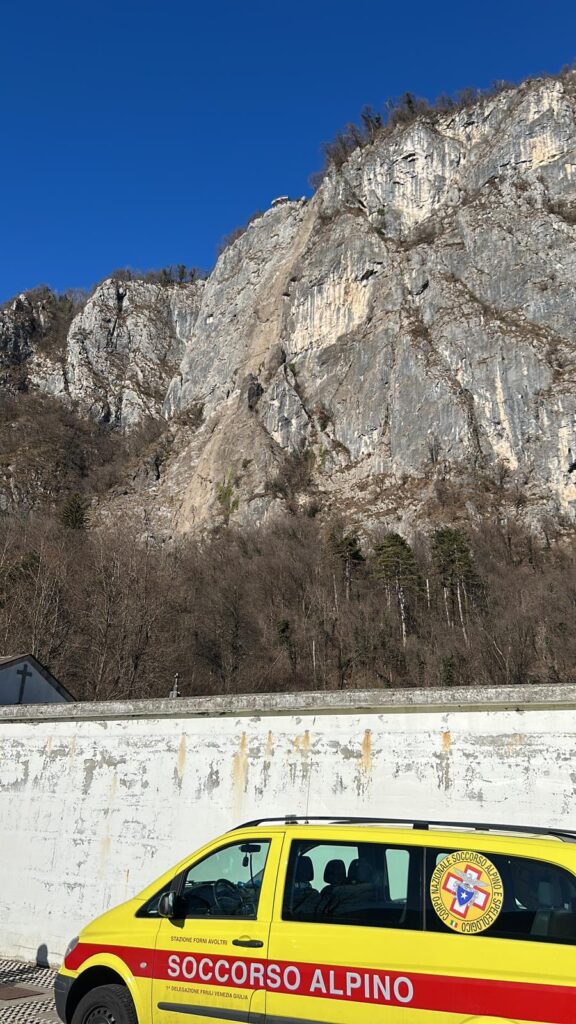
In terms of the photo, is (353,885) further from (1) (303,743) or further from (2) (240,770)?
(2) (240,770)

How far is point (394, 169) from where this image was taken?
87.0m

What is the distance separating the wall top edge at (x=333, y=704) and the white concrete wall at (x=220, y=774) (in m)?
0.02

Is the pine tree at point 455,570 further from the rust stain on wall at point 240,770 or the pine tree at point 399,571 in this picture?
the rust stain on wall at point 240,770

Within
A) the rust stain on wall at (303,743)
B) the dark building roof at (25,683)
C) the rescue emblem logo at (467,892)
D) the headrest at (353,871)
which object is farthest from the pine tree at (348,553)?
the rescue emblem logo at (467,892)

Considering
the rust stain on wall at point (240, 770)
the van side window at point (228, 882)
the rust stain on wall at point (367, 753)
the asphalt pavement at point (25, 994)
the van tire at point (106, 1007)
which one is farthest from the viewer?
the rust stain on wall at point (240, 770)

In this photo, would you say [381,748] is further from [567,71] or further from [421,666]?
[567,71]

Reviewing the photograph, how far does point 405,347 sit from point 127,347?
54.0 meters

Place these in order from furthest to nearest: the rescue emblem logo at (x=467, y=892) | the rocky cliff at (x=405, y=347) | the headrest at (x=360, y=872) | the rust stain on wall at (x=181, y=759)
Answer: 1. the rocky cliff at (x=405, y=347)
2. the rust stain on wall at (x=181, y=759)
3. the headrest at (x=360, y=872)
4. the rescue emblem logo at (x=467, y=892)

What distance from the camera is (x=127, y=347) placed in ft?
366

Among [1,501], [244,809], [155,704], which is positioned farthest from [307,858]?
[1,501]

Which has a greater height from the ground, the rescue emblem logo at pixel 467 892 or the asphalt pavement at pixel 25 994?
the rescue emblem logo at pixel 467 892

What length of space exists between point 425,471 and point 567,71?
2140 inches

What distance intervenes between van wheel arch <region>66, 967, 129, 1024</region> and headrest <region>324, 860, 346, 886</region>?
1.88 m

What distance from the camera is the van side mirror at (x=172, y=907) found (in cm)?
512
